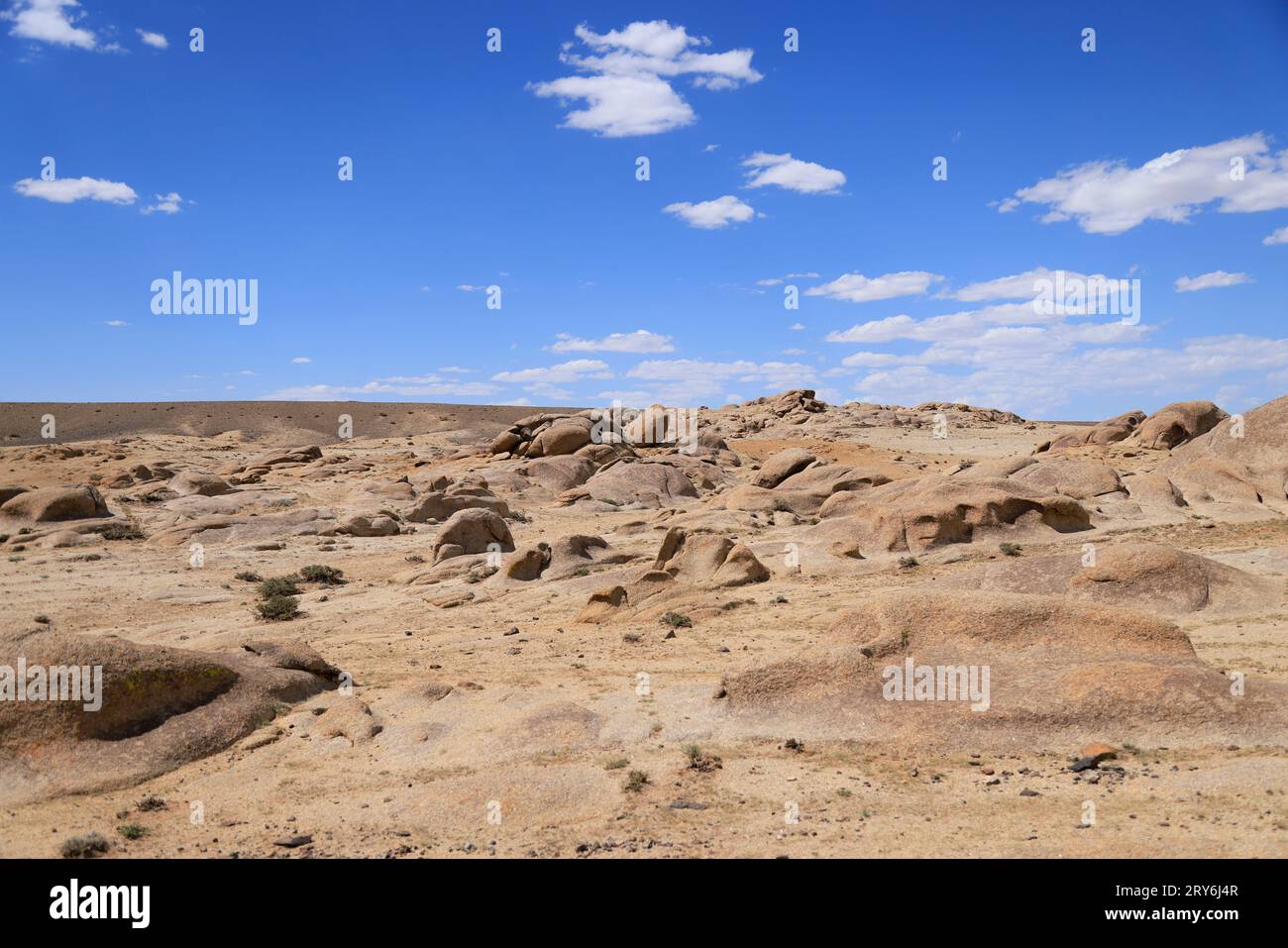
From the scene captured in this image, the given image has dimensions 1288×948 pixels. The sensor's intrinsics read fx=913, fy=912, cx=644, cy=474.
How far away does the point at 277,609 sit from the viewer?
664 inches

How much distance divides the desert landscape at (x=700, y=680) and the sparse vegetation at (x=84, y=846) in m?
0.02

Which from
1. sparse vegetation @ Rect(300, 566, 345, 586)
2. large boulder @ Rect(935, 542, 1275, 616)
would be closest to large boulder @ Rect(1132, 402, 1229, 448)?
large boulder @ Rect(935, 542, 1275, 616)

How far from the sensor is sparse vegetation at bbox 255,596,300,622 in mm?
16859

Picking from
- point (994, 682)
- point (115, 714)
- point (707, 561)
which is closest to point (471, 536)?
point (707, 561)

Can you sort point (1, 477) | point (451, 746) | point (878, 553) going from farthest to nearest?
point (1, 477), point (878, 553), point (451, 746)

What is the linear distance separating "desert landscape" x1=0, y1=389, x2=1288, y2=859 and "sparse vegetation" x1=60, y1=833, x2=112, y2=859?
0.8 inches

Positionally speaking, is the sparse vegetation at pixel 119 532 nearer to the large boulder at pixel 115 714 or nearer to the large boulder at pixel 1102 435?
the large boulder at pixel 115 714

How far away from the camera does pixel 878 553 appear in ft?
61.7

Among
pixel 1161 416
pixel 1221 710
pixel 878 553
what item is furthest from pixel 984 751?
pixel 1161 416

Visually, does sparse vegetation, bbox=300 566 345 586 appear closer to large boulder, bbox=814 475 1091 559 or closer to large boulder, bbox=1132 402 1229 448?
large boulder, bbox=814 475 1091 559

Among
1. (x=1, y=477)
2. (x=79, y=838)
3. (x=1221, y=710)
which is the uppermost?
(x=1, y=477)

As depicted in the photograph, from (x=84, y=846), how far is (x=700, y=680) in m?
6.51

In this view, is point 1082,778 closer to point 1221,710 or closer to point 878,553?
point 1221,710
